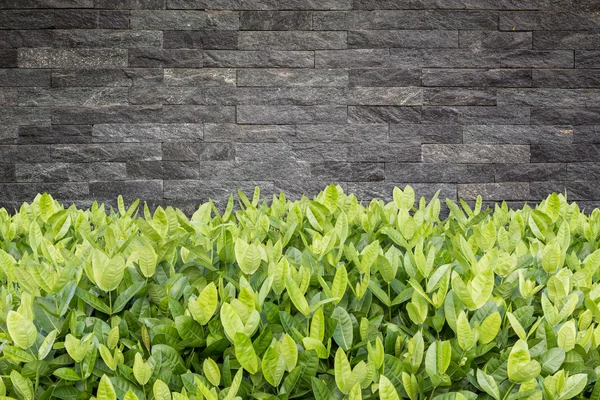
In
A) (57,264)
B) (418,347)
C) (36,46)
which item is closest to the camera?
(418,347)

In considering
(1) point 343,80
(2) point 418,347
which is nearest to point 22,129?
(1) point 343,80

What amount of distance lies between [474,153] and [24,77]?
297 cm

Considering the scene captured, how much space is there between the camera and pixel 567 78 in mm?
3965

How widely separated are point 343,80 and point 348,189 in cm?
71

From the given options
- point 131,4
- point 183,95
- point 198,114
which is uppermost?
point 131,4

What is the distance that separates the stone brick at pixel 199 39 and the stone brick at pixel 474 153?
145 centimetres

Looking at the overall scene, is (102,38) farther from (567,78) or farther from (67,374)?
(67,374)

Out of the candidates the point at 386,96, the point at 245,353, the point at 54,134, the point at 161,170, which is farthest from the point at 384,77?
the point at 245,353

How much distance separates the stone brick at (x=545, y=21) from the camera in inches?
155

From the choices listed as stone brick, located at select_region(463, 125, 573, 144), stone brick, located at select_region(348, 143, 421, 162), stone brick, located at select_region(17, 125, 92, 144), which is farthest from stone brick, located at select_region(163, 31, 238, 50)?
stone brick, located at select_region(463, 125, 573, 144)

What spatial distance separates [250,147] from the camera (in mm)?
3949

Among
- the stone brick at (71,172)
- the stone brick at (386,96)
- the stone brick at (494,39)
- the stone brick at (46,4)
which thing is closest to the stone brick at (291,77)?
the stone brick at (386,96)

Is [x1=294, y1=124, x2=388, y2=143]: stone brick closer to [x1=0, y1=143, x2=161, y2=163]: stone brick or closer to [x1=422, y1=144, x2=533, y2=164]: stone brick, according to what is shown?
[x1=422, y1=144, x2=533, y2=164]: stone brick

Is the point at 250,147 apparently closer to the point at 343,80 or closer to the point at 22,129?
the point at 343,80
